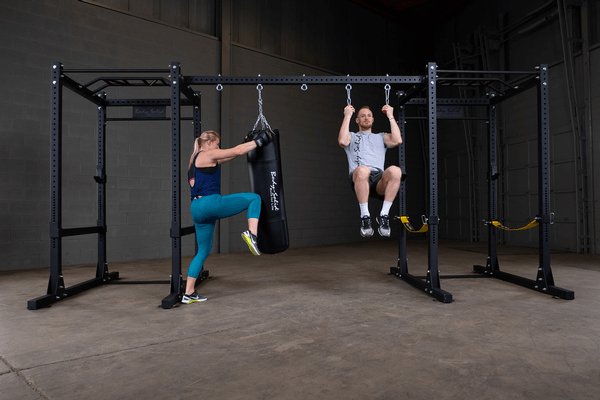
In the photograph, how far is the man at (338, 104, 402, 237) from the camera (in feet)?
13.6

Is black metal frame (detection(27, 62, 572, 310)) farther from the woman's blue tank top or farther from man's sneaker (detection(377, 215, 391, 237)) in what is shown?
man's sneaker (detection(377, 215, 391, 237))

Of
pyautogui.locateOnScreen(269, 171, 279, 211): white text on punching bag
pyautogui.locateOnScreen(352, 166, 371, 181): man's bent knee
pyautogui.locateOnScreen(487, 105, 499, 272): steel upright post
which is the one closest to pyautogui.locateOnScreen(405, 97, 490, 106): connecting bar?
pyautogui.locateOnScreen(487, 105, 499, 272): steel upright post

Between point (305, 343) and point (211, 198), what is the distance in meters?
1.70

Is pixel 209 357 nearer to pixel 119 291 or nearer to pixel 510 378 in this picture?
pixel 510 378

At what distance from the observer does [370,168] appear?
4266 millimetres

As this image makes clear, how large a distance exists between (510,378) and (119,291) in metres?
3.89

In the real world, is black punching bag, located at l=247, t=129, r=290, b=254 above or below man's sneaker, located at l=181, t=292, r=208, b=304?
above

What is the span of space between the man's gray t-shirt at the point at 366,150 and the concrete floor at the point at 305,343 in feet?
4.43

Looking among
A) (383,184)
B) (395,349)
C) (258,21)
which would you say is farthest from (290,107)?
(395,349)

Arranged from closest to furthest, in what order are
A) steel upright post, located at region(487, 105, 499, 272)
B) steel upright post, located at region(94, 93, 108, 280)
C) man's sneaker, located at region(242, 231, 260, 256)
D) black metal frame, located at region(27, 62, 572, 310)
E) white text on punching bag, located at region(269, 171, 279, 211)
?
man's sneaker, located at region(242, 231, 260, 256)
white text on punching bag, located at region(269, 171, 279, 211)
black metal frame, located at region(27, 62, 572, 310)
steel upright post, located at region(94, 93, 108, 280)
steel upright post, located at region(487, 105, 499, 272)

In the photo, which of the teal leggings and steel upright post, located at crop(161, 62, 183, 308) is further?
steel upright post, located at crop(161, 62, 183, 308)

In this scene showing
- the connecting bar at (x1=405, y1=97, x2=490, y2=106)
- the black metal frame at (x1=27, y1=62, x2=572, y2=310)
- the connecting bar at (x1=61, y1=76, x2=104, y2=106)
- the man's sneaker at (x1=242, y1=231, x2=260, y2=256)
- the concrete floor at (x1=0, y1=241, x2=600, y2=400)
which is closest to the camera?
the concrete floor at (x1=0, y1=241, x2=600, y2=400)

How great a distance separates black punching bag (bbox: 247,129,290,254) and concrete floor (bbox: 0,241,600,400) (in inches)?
23.1

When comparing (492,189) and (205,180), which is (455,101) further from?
(205,180)
